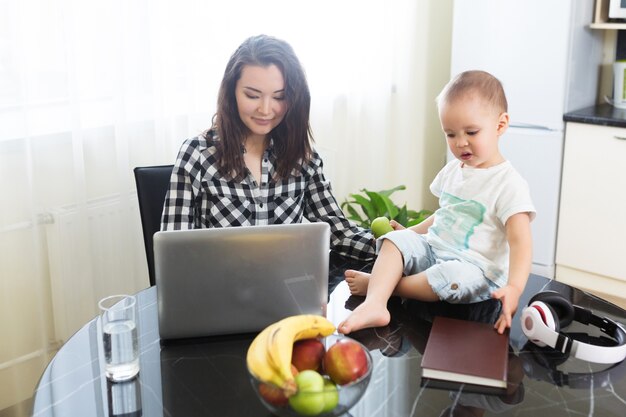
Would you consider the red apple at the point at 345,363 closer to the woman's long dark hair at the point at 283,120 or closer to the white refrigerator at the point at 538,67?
the woman's long dark hair at the point at 283,120

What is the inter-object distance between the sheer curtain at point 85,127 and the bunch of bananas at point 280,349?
1329mm

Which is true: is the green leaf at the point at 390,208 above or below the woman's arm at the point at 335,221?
below

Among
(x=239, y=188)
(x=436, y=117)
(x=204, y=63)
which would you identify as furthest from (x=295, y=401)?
(x=436, y=117)

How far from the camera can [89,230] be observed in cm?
242

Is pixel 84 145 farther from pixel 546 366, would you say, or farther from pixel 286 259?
pixel 546 366

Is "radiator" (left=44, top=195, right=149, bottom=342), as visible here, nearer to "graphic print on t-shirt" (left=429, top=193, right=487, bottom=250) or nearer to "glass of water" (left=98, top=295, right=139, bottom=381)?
"glass of water" (left=98, top=295, right=139, bottom=381)

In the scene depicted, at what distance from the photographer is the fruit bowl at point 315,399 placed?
41.8 inches

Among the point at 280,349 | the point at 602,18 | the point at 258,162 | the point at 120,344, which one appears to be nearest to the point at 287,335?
the point at 280,349

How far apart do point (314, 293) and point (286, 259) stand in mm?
94

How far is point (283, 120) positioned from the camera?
6.18 feet

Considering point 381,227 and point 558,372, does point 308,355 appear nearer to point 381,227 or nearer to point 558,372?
point 558,372

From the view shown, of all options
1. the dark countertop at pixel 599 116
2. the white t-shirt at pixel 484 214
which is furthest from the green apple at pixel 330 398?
the dark countertop at pixel 599 116

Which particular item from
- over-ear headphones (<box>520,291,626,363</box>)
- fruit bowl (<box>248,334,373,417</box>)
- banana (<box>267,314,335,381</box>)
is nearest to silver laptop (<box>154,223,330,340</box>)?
banana (<box>267,314,335,381</box>)

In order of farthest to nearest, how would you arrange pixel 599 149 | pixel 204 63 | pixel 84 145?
pixel 599 149 → pixel 204 63 → pixel 84 145
